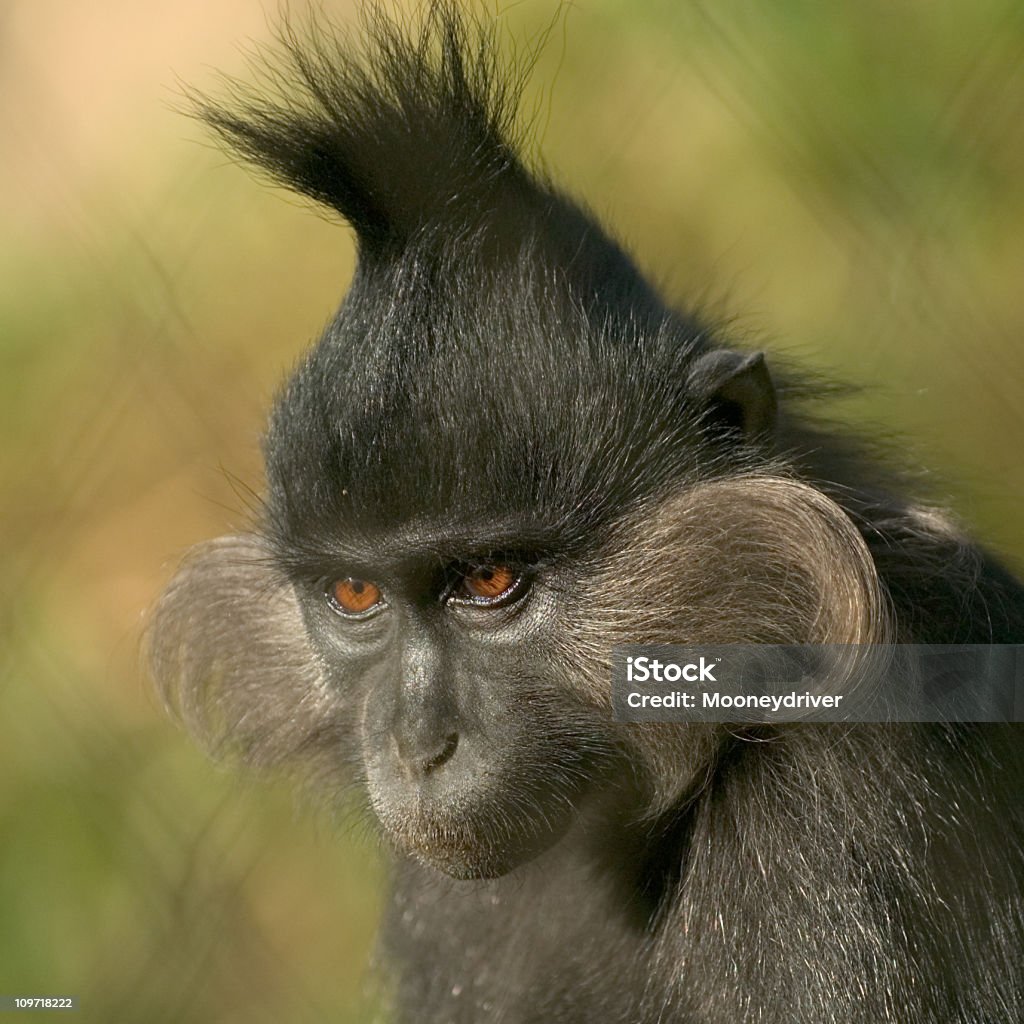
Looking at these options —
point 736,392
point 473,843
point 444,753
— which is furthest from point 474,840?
point 736,392

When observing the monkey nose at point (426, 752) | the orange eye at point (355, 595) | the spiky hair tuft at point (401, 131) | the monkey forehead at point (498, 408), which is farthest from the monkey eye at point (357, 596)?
the spiky hair tuft at point (401, 131)

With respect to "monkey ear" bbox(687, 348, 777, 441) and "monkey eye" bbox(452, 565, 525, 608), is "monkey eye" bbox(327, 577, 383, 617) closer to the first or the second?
"monkey eye" bbox(452, 565, 525, 608)

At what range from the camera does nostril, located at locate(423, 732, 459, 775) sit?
7.19 feet

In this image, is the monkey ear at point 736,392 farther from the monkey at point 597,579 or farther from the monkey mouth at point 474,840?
the monkey mouth at point 474,840

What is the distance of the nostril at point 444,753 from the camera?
2.19 meters

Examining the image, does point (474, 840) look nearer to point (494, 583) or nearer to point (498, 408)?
point (494, 583)

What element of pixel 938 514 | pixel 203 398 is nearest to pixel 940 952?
pixel 938 514

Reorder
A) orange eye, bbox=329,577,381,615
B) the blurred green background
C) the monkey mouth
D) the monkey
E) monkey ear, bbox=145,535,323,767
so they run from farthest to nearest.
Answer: the blurred green background < monkey ear, bbox=145,535,323,767 < orange eye, bbox=329,577,381,615 < the monkey mouth < the monkey

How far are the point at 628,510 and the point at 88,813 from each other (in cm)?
255

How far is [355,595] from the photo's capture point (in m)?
2.47

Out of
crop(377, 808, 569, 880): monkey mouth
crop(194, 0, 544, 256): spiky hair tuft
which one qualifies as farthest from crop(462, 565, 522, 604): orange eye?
crop(194, 0, 544, 256): spiky hair tuft

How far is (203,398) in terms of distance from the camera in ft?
12.9

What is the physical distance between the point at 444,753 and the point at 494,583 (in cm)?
29

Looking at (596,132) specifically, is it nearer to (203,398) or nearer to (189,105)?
(189,105)
